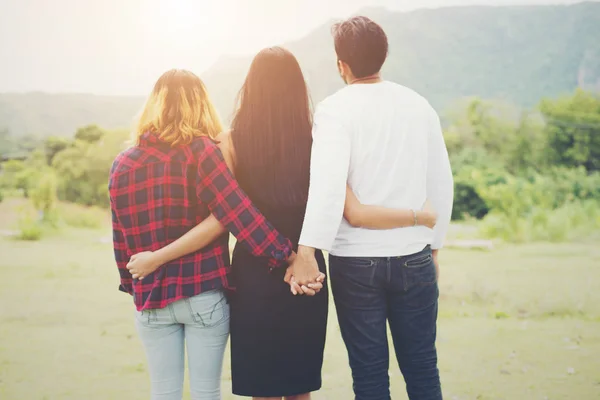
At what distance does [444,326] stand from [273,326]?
2200mm

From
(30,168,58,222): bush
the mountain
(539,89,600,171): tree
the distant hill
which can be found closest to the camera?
the distant hill

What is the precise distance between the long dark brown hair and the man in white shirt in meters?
0.08

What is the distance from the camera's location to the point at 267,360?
5.13 feet

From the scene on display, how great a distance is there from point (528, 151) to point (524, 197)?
50 cm

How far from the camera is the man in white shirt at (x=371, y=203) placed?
1.44m

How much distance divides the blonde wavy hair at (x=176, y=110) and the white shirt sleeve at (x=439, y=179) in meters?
0.58

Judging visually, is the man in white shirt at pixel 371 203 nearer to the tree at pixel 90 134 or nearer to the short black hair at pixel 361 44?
the short black hair at pixel 361 44

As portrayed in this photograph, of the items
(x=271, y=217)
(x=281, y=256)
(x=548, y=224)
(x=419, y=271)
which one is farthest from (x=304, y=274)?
(x=548, y=224)

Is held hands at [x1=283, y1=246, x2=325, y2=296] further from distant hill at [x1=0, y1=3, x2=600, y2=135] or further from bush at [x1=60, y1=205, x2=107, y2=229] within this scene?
bush at [x1=60, y1=205, x2=107, y2=229]

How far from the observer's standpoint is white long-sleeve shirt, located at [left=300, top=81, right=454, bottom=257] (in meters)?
1.43

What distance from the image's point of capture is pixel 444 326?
3.51 meters

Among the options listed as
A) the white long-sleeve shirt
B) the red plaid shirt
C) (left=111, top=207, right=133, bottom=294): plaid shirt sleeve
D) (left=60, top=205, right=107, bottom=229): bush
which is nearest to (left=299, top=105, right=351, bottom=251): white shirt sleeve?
the white long-sleeve shirt

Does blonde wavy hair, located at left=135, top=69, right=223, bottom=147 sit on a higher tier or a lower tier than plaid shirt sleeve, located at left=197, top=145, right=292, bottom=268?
higher

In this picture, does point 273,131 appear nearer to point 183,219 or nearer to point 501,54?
point 183,219
